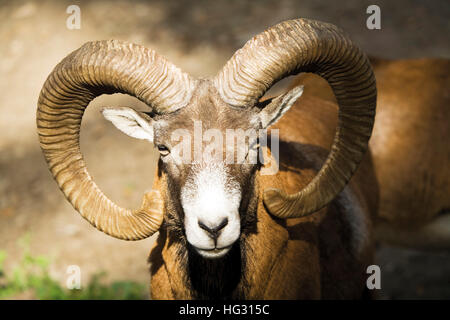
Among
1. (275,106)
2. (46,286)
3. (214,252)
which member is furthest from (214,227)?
(46,286)

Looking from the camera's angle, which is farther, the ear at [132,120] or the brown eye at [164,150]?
the ear at [132,120]

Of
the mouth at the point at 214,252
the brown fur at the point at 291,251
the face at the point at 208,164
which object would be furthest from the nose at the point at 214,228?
the brown fur at the point at 291,251

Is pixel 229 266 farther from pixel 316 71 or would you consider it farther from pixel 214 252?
pixel 316 71

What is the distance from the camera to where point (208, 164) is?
340 cm

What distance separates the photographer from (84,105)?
3.90m

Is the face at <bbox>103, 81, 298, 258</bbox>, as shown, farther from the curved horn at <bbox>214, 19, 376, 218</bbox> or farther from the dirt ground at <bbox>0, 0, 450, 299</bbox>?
the dirt ground at <bbox>0, 0, 450, 299</bbox>

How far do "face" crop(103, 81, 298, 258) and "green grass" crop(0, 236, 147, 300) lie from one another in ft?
10.3

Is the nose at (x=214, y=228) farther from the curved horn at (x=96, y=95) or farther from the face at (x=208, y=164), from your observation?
the curved horn at (x=96, y=95)

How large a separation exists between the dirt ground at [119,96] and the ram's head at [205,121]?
3.44 metres

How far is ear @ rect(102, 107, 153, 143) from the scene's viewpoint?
375cm

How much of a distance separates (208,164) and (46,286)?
164 inches

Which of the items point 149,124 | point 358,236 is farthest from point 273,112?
point 358,236

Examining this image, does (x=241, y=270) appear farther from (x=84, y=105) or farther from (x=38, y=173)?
(x=38, y=173)

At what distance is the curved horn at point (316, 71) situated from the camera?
354cm
